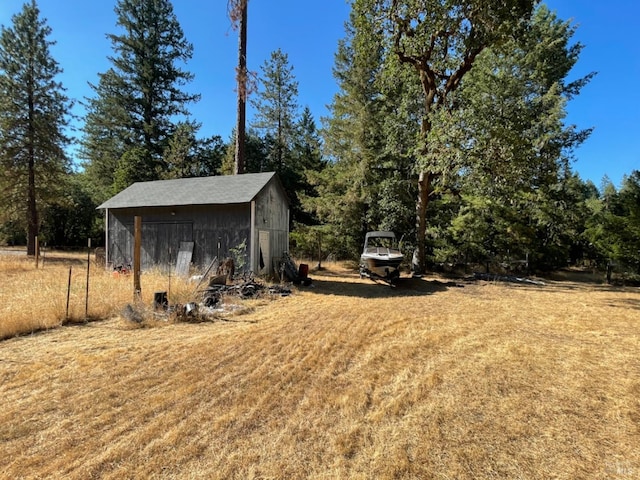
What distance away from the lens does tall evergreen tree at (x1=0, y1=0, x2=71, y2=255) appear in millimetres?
19156

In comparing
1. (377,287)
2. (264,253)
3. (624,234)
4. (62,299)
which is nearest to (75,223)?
(264,253)

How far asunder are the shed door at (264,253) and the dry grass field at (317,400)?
18.3 ft

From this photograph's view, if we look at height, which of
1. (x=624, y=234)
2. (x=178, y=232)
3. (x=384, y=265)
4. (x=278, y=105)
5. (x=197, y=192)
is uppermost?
(x=278, y=105)

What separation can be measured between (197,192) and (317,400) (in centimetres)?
1110

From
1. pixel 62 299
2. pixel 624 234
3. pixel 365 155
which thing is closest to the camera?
pixel 62 299

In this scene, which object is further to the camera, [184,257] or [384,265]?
[184,257]

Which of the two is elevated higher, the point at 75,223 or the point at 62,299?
the point at 75,223

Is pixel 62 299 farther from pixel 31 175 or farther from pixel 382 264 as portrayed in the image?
pixel 31 175

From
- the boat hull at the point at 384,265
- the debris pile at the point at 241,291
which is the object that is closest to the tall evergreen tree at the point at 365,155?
the boat hull at the point at 384,265

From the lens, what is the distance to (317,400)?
3.33 m

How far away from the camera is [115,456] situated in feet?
7.83

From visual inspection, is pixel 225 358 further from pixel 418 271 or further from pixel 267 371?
pixel 418 271

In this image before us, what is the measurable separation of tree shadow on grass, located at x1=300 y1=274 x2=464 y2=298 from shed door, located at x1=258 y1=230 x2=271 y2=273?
5.89 ft

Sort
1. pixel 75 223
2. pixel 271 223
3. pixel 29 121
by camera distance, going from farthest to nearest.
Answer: pixel 75 223
pixel 29 121
pixel 271 223
